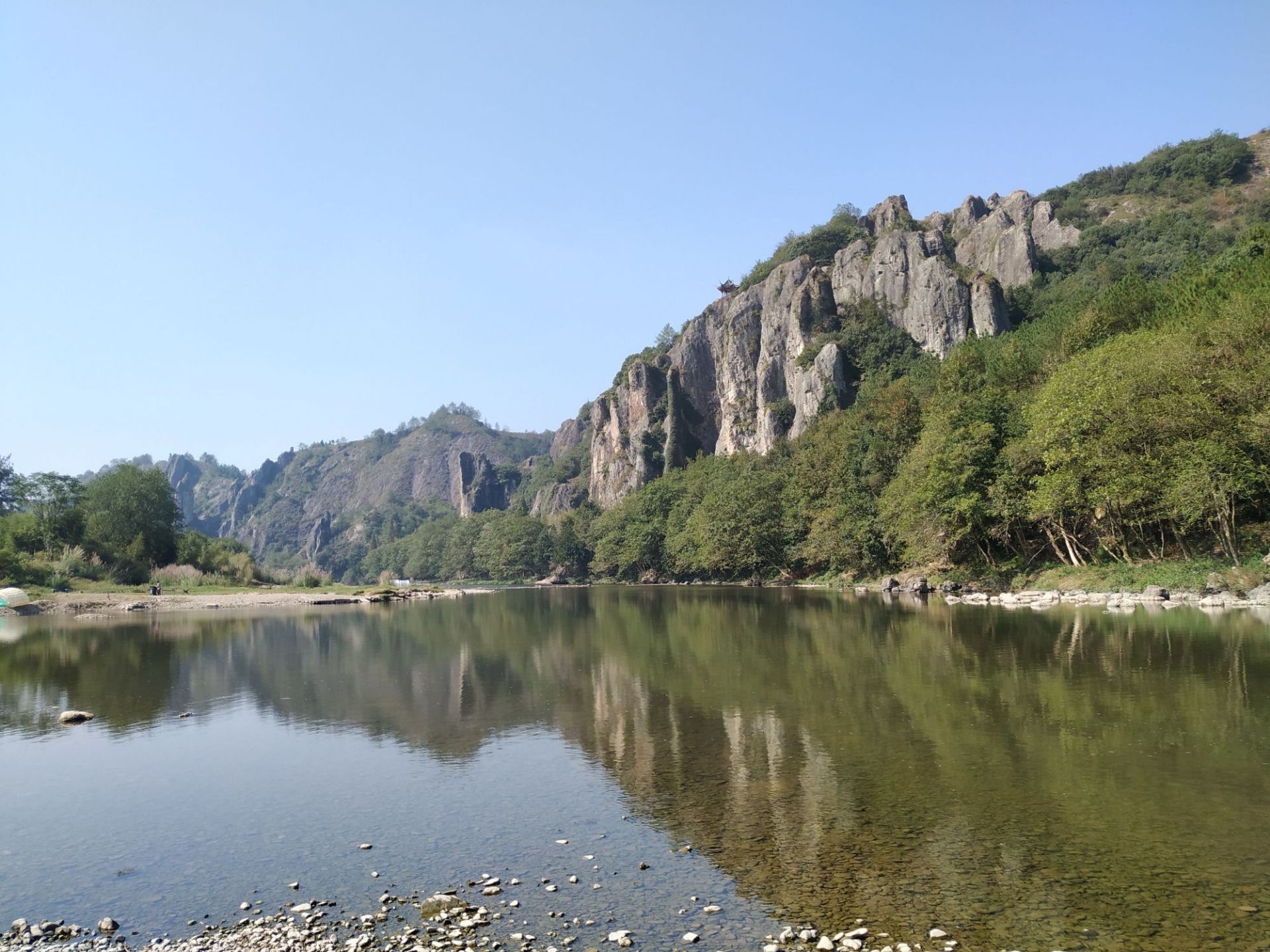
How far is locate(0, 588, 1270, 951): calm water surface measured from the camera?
9.34 m

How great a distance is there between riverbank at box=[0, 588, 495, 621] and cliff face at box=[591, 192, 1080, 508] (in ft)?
262

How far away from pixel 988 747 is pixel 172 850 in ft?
47.2

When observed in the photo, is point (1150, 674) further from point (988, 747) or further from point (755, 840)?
point (755, 840)

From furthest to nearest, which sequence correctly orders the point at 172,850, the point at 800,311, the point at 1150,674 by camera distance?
the point at 800,311
the point at 1150,674
the point at 172,850

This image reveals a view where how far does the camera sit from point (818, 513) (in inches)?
3327

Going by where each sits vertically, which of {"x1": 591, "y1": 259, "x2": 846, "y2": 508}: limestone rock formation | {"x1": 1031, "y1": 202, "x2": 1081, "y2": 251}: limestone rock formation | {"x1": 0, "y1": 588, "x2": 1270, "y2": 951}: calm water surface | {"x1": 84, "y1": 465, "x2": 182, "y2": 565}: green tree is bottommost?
{"x1": 0, "y1": 588, "x2": 1270, "y2": 951}: calm water surface

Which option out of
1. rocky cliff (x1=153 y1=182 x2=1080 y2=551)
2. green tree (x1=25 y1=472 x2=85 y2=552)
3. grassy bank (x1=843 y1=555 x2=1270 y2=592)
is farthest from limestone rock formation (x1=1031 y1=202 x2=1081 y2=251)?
green tree (x1=25 y1=472 x2=85 y2=552)

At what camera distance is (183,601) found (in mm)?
70312

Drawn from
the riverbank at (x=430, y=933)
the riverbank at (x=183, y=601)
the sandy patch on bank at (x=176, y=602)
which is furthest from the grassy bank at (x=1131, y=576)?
the sandy patch on bank at (x=176, y=602)

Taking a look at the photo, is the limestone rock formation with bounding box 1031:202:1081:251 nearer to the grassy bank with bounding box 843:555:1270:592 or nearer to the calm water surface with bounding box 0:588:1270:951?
the grassy bank with bounding box 843:555:1270:592

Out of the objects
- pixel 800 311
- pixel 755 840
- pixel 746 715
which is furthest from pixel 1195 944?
pixel 800 311

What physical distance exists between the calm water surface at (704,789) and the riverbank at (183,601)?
38551 millimetres

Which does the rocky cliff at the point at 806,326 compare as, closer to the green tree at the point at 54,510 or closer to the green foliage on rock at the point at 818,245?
the green foliage on rock at the point at 818,245

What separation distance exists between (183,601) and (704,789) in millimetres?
70306
